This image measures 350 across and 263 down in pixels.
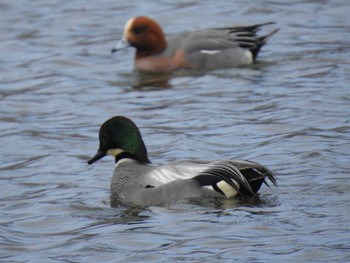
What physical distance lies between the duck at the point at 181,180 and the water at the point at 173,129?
12 centimetres

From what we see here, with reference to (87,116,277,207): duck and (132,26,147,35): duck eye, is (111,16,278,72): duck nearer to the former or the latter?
(132,26,147,35): duck eye

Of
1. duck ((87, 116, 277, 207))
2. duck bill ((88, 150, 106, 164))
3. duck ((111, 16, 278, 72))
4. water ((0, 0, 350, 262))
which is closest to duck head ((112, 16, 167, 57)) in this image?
duck ((111, 16, 278, 72))

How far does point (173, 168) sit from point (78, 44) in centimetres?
728

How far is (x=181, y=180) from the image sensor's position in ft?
29.0

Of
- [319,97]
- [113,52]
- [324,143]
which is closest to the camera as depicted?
[324,143]

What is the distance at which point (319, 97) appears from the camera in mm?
12359

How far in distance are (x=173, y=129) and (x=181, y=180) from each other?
2.90 m

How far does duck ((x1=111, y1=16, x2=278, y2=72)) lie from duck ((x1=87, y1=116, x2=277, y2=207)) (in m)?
4.91

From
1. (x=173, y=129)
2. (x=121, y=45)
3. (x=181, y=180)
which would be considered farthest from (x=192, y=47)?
(x=181, y=180)

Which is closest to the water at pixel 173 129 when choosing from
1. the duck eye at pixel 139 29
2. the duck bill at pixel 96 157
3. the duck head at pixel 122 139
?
the duck bill at pixel 96 157

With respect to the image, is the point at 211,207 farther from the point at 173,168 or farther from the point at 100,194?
the point at 100,194

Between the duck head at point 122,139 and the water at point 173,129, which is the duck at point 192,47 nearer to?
the water at point 173,129

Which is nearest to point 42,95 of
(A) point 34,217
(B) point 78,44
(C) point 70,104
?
(C) point 70,104

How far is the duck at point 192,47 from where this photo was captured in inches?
556
